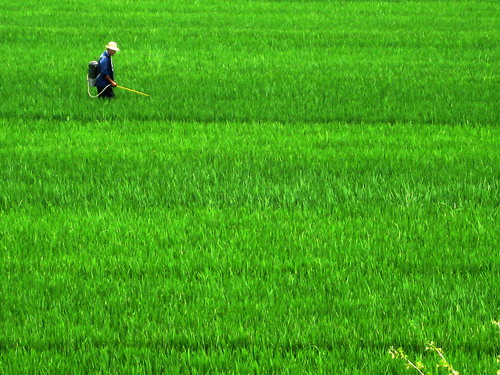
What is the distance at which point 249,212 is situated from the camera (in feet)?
22.0

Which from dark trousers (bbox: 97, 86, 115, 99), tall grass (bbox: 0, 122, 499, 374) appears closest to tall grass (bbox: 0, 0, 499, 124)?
dark trousers (bbox: 97, 86, 115, 99)

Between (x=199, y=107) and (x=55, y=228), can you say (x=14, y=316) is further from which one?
(x=199, y=107)

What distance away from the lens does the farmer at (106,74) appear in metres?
11.0

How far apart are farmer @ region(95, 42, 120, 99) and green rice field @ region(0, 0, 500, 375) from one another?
28 cm

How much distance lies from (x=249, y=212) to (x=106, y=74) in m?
5.03

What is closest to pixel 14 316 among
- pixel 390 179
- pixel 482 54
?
pixel 390 179

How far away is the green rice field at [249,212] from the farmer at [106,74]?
0.28m

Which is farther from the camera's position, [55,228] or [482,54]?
[482,54]

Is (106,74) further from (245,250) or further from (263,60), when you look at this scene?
(245,250)

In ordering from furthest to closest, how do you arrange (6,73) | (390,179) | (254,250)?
1. (6,73)
2. (390,179)
3. (254,250)

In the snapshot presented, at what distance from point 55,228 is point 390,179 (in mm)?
3082

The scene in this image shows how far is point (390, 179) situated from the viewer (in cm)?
759

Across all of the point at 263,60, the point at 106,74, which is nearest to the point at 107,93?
the point at 106,74

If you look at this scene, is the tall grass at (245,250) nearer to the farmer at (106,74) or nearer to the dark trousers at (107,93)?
the farmer at (106,74)
